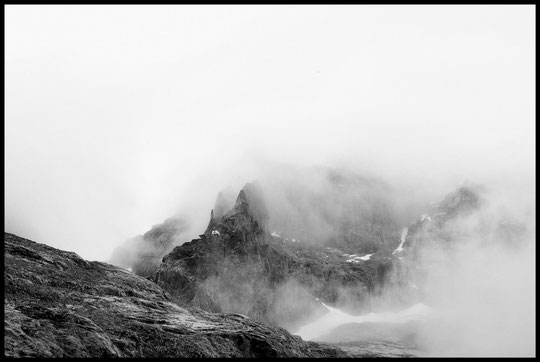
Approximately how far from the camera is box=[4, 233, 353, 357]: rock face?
28141 mm

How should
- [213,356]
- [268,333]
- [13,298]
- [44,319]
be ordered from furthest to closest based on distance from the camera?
[268,333]
[213,356]
[13,298]
[44,319]

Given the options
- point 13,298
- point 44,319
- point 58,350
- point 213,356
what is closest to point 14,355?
point 58,350

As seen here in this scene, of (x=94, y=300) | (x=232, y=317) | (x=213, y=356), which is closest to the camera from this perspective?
(x=213, y=356)

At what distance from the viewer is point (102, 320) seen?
111ft

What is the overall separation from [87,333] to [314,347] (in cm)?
2369

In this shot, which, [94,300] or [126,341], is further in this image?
[94,300]

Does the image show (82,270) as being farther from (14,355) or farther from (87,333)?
(14,355)

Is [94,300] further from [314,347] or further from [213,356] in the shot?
[314,347]

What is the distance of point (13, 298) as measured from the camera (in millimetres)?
31625

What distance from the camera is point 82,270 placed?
42.9m

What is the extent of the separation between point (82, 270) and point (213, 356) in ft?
50.7

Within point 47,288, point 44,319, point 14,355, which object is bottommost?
point 14,355

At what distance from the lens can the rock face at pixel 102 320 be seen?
28.1m

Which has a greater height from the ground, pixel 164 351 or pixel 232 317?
pixel 232 317
